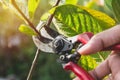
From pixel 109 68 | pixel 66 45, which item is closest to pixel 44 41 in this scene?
pixel 66 45

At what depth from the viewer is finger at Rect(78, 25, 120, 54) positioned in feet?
3.75

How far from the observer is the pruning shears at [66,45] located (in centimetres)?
122

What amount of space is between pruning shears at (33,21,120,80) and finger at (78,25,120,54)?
2 cm

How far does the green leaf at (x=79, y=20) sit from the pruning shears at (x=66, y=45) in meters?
0.03

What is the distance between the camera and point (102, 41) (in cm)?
117

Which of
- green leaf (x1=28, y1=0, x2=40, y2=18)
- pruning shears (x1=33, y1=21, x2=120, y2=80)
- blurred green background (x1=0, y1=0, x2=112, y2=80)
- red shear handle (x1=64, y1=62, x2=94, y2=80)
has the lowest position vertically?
blurred green background (x1=0, y1=0, x2=112, y2=80)

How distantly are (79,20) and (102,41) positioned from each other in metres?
0.12

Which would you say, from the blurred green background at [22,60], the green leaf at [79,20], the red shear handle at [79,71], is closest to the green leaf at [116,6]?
the green leaf at [79,20]

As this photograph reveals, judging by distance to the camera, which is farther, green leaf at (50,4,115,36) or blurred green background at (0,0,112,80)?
blurred green background at (0,0,112,80)

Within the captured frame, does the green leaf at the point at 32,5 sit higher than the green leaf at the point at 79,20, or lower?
higher

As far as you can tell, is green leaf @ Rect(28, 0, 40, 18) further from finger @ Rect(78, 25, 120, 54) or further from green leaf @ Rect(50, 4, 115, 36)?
finger @ Rect(78, 25, 120, 54)

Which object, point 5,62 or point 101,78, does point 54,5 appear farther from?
point 5,62

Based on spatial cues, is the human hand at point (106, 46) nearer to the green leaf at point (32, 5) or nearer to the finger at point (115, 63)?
the finger at point (115, 63)

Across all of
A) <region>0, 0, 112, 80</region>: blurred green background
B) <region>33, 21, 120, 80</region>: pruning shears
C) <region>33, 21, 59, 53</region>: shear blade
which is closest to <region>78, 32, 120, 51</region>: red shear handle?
<region>33, 21, 120, 80</region>: pruning shears
